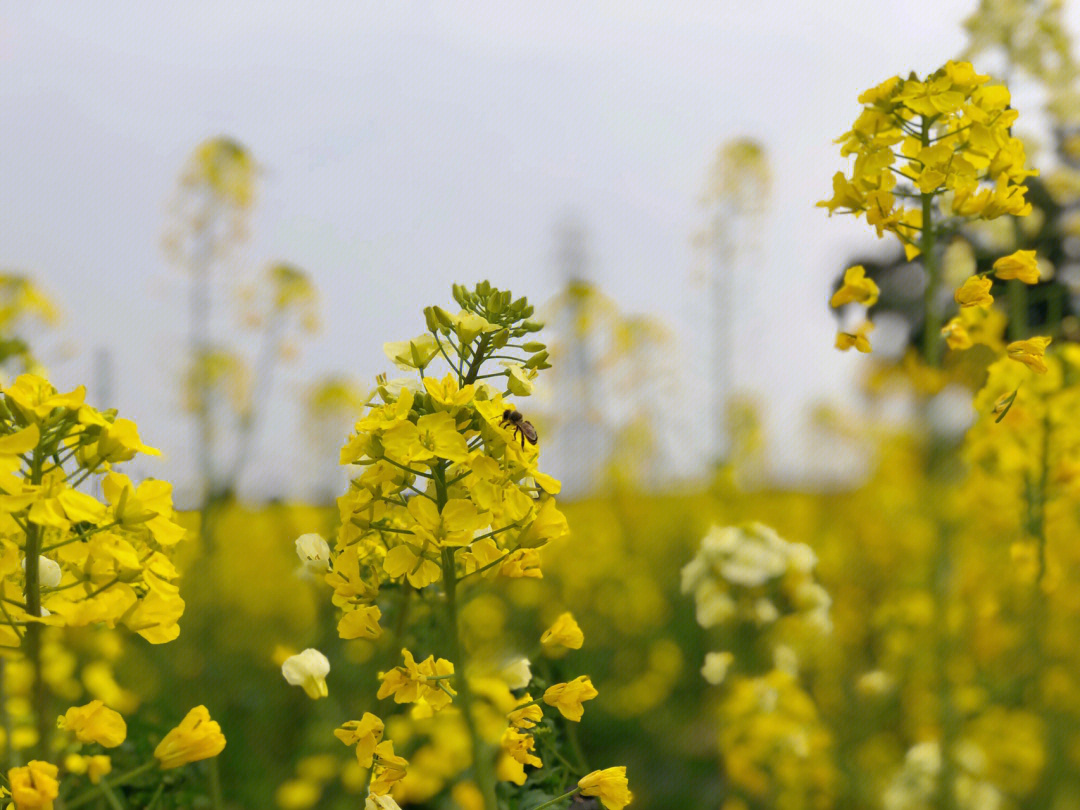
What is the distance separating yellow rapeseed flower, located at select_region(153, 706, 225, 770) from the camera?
4.29 ft

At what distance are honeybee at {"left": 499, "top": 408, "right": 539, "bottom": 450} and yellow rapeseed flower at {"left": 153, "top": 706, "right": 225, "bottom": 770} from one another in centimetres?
57

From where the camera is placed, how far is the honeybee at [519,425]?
1263mm

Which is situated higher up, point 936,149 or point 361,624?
point 936,149

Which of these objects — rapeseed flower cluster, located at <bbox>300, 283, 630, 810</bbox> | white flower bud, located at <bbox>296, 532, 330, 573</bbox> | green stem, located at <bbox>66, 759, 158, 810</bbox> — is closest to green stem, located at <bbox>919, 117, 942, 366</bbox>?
rapeseed flower cluster, located at <bbox>300, 283, 630, 810</bbox>

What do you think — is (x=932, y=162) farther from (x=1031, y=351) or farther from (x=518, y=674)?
(x=518, y=674)

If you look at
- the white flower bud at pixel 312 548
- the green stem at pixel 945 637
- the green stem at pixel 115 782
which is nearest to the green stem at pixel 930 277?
the green stem at pixel 945 637

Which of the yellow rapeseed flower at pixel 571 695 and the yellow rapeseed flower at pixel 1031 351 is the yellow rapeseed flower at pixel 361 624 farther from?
the yellow rapeseed flower at pixel 1031 351

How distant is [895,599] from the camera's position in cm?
518

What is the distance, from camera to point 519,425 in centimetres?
→ 129

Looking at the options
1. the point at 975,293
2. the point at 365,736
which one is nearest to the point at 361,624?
the point at 365,736

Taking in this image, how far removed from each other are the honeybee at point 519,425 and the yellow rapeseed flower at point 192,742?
1.87 feet

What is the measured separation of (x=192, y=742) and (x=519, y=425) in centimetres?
62

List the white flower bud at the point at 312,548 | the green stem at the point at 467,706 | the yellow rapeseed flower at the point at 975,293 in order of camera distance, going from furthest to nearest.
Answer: the yellow rapeseed flower at the point at 975,293 → the white flower bud at the point at 312,548 → the green stem at the point at 467,706

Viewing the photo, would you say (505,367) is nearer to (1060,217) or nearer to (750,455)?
(1060,217)
